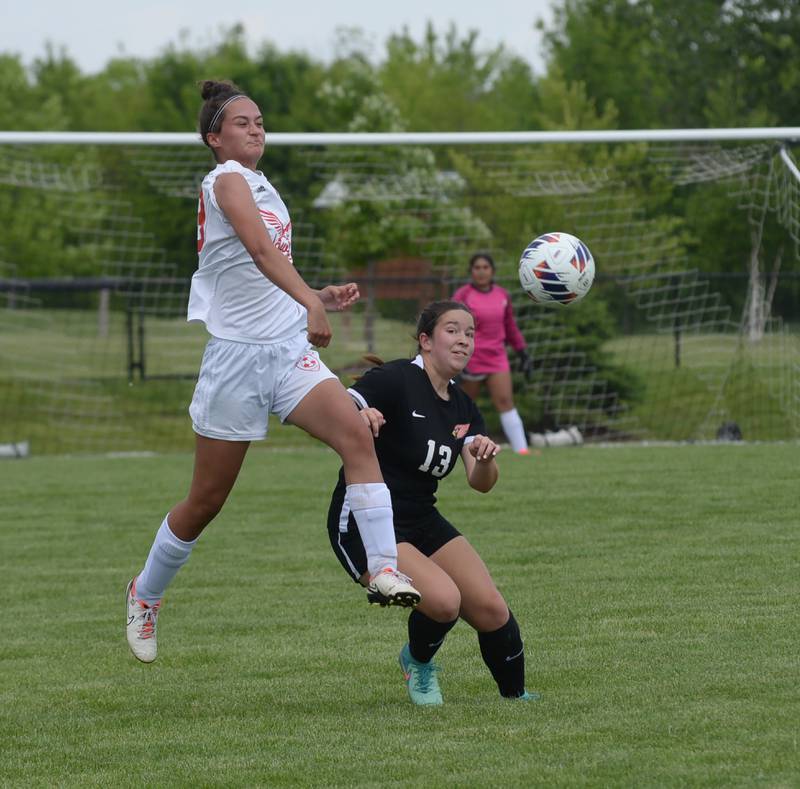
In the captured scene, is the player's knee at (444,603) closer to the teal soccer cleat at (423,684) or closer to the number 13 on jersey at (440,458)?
the teal soccer cleat at (423,684)

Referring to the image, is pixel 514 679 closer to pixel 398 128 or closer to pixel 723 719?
pixel 723 719

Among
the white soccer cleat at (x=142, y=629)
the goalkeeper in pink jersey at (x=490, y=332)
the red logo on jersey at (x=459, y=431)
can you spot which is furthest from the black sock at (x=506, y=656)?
the goalkeeper in pink jersey at (x=490, y=332)

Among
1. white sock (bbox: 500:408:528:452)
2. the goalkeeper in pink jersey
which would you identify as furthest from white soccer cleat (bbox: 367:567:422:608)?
white sock (bbox: 500:408:528:452)

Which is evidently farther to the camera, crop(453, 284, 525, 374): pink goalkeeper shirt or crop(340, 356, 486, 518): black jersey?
crop(453, 284, 525, 374): pink goalkeeper shirt

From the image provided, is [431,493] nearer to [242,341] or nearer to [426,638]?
[426,638]

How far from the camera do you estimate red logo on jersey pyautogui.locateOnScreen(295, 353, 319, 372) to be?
19.0 ft

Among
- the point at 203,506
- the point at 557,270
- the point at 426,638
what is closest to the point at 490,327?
the point at 557,270

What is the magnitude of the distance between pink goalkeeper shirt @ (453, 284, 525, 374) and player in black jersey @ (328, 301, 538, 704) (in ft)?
28.1

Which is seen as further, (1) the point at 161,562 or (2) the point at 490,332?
(2) the point at 490,332

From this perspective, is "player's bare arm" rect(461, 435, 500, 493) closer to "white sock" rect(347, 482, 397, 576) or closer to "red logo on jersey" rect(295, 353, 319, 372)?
"white sock" rect(347, 482, 397, 576)

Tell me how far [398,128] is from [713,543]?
2148 centimetres

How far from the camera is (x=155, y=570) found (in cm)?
610

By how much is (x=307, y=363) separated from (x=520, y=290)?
12526 millimetres

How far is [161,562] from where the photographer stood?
6059 mm
